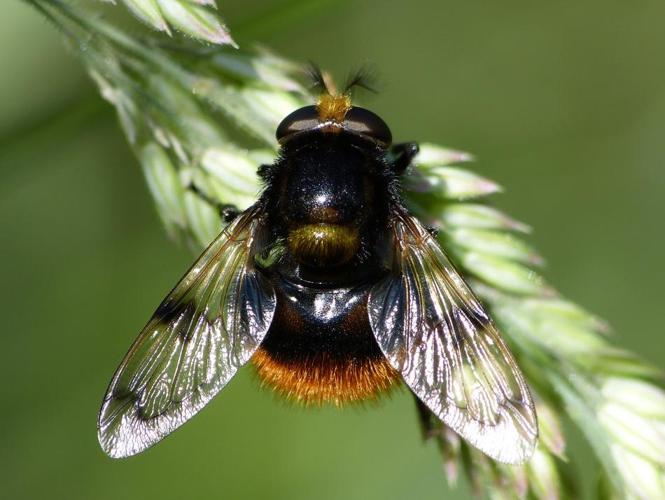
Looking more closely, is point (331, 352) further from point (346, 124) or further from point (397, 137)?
point (397, 137)

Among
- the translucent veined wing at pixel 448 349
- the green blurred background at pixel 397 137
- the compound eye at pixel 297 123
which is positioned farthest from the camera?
the green blurred background at pixel 397 137

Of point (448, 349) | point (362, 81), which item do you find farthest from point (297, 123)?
point (448, 349)

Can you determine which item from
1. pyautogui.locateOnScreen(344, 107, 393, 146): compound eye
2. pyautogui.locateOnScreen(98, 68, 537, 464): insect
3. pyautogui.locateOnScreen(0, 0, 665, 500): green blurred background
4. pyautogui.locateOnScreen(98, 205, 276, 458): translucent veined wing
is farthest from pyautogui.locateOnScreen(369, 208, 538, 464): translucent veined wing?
pyautogui.locateOnScreen(0, 0, 665, 500): green blurred background

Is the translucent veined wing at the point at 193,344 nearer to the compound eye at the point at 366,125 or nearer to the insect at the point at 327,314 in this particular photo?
the insect at the point at 327,314

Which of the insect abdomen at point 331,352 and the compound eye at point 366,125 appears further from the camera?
the compound eye at point 366,125

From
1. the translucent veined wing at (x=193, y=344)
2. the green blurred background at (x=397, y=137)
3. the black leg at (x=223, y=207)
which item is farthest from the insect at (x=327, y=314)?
the green blurred background at (x=397, y=137)

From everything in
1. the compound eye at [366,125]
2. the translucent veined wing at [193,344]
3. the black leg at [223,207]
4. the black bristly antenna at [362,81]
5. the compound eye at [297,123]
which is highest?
the black bristly antenna at [362,81]

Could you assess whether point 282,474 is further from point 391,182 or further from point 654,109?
point 654,109

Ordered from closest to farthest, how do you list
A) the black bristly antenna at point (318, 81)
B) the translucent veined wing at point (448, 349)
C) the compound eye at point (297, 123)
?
the translucent veined wing at point (448, 349) < the compound eye at point (297, 123) < the black bristly antenna at point (318, 81)

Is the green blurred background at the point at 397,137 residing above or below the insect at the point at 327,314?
above

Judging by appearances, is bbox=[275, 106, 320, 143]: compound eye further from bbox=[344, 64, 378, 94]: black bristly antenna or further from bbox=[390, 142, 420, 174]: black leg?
bbox=[390, 142, 420, 174]: black leg
